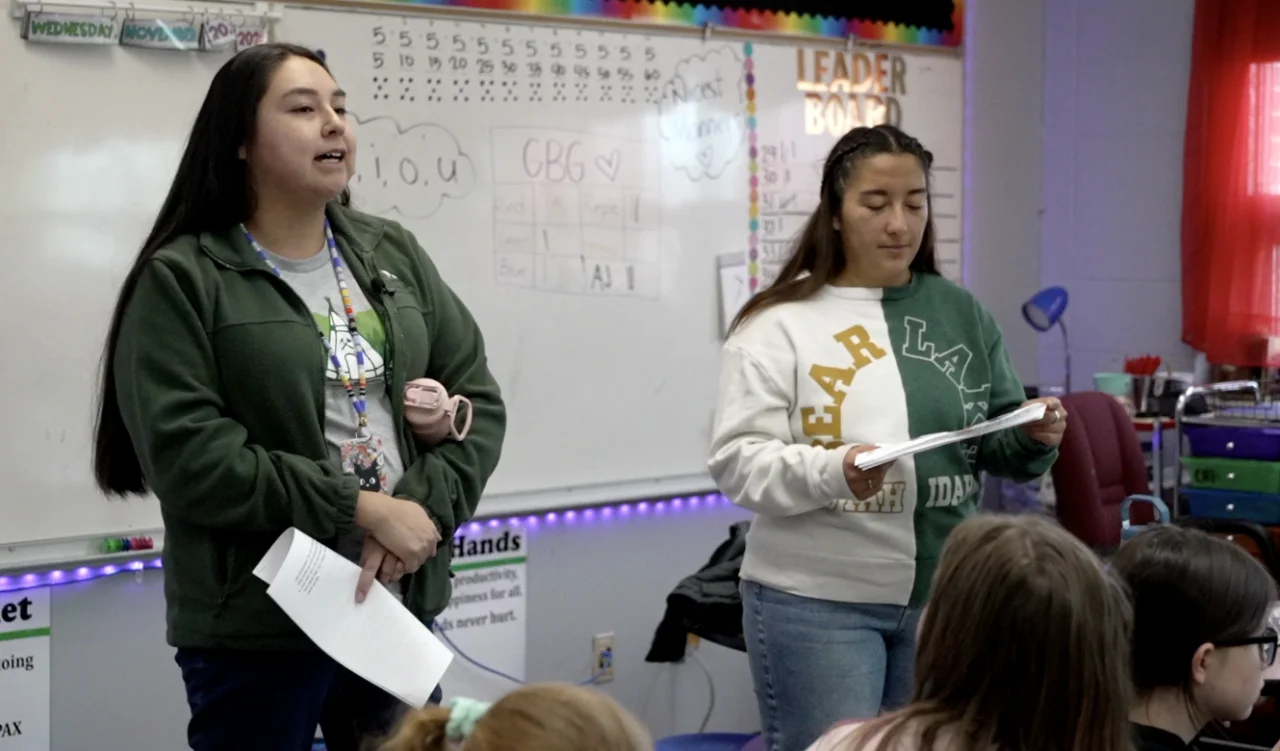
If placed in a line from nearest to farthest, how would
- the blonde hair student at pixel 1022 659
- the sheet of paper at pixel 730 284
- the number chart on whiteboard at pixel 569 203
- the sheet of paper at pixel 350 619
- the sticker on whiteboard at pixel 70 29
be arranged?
the blonde hair student at pixel 1022 659
the sheet of paper at pixel 350 619
the sticker on whiteboard at pixel 70 29
the number chart on whiteboard at pixel 569 203
the sheet of paper at pixel 730 284

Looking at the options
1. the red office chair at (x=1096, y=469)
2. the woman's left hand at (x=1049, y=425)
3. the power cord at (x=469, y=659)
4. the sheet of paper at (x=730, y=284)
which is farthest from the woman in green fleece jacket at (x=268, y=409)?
the red office chair at (x=1096, y=469)

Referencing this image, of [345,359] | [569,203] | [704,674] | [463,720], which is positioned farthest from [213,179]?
[704,674]

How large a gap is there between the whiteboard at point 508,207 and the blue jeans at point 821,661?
1.29m

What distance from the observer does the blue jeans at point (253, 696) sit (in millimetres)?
1660

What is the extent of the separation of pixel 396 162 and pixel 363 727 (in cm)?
154

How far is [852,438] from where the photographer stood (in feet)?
6.54

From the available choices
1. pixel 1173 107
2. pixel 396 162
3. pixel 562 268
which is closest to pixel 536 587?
pixel 562 268

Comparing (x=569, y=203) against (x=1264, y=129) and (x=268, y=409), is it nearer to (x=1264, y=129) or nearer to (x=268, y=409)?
(x=268, y=409)

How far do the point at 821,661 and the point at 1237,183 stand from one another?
2.79m

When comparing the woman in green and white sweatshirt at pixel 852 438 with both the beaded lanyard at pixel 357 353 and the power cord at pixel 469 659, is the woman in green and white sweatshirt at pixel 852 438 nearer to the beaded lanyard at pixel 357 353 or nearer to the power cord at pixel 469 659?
the beaded lanyard at pixel 357 353

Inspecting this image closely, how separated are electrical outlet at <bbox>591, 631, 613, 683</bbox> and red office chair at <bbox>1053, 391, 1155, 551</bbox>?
3.93 ft

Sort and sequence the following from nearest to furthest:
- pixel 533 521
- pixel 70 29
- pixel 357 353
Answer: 1. pixel 357 353
2. pixel 70 29
3. pixel 533 521

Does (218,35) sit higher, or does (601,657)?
(218,35)

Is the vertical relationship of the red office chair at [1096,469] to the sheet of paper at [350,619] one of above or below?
below
